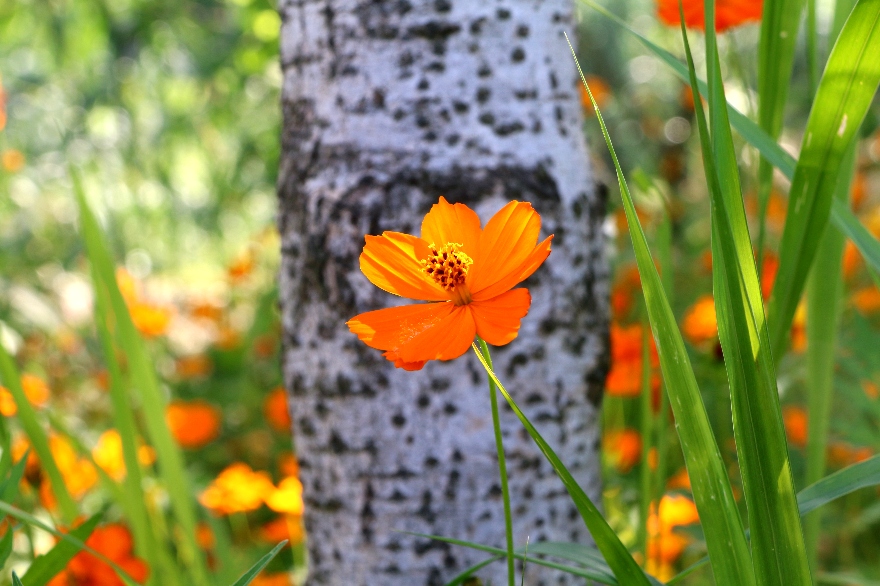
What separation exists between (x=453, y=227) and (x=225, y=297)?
2.17 metres

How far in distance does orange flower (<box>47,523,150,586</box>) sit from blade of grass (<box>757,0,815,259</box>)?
54 cm

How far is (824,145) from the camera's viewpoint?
15.4 inches

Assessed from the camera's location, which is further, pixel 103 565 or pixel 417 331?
pixel 103 565

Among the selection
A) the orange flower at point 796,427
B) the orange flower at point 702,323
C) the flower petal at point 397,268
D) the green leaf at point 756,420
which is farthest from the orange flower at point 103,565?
the orange flower at point 796,427

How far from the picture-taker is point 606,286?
2.19 feet

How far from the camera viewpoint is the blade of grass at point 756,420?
311mm

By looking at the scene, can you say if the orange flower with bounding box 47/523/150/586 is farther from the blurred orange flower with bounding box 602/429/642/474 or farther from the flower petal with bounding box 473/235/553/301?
the blurred orange flower with bounding box 602/429/642/474

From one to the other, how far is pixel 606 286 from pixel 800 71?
4.14 m

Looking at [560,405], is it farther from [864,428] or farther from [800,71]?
[800,71]

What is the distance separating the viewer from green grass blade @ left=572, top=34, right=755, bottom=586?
318mm

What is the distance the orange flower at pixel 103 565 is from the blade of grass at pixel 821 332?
0.54 m

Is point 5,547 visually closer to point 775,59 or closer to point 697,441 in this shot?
point 697,441

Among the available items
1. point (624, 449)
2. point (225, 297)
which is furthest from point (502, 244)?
point (225, 297)

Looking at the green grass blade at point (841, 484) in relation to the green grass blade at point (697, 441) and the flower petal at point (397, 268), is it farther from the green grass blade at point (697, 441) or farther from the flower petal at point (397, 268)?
the flower petal at point (397, 268)
